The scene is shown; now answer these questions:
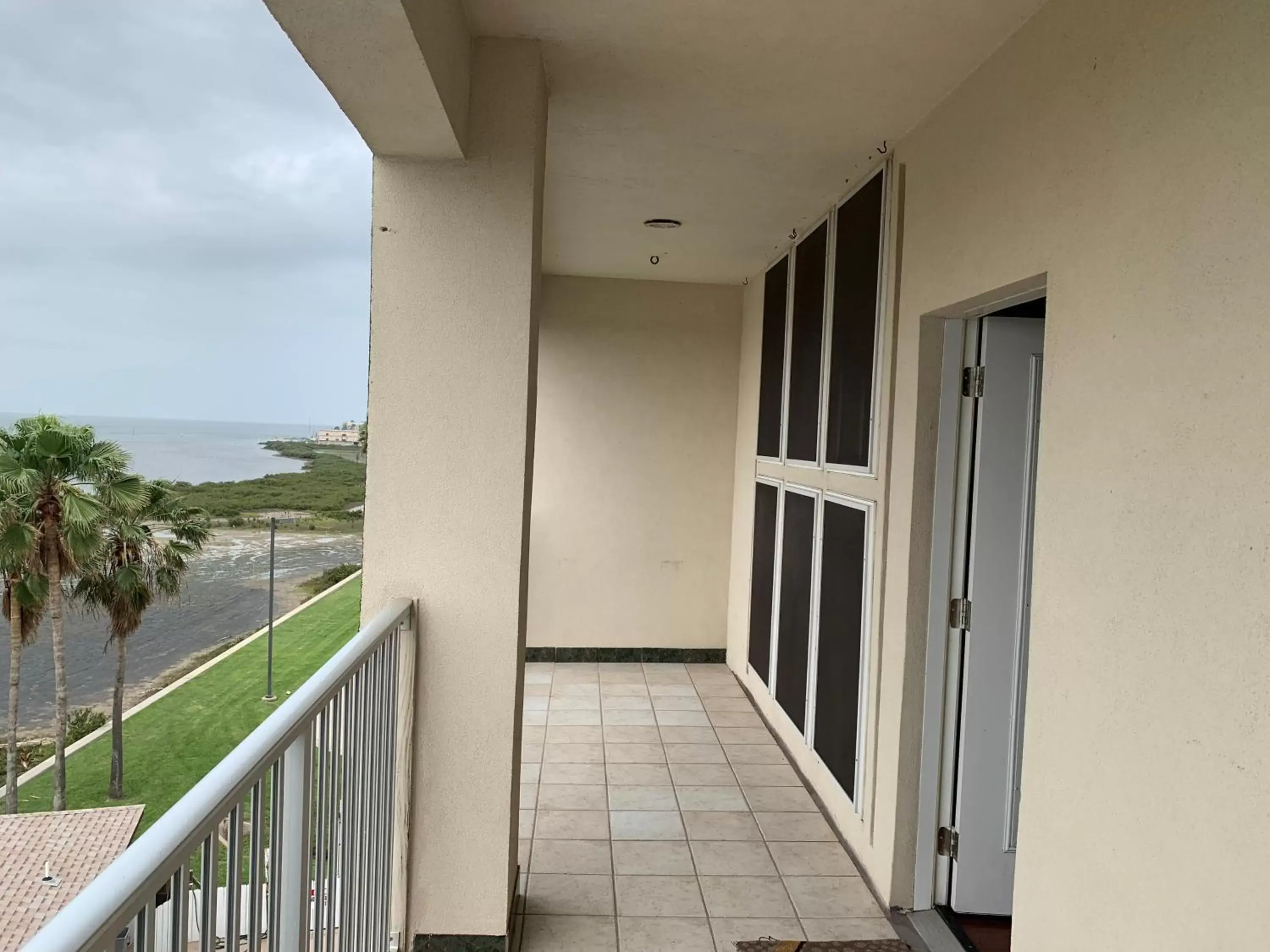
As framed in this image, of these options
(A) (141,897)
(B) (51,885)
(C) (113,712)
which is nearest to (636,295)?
(A) (141,897)

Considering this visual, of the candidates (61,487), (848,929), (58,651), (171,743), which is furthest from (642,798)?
(171,743)

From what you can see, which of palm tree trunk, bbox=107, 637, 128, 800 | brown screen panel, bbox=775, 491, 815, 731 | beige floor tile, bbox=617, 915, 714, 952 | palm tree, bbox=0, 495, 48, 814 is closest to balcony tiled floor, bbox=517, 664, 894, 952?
beige floor tile, bbox=617, 915, 714, 952

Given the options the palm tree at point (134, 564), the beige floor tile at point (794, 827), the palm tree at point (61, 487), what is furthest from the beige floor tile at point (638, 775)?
the palm tree at point (61, 487)

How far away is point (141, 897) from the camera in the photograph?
0.72 meters

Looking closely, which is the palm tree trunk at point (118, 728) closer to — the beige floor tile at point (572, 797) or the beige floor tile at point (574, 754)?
the beige floor tile at point (574, 754)

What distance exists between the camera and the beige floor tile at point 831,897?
104 inches

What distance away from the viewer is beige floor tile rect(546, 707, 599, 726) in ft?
14.6

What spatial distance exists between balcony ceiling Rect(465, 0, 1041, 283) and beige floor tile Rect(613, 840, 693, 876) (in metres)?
2.55

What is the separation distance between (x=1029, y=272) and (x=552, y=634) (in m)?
4.42

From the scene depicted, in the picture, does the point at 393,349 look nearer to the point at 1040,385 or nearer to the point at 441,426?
the point at 441,426

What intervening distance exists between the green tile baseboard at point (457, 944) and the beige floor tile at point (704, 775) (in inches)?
62.4

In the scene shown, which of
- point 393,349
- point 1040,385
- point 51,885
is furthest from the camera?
point 51,885

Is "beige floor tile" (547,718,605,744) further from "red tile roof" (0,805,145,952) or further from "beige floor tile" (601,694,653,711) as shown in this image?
"red tile roof" (0,805,145,952)

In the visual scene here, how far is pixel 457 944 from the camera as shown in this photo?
2217mm
